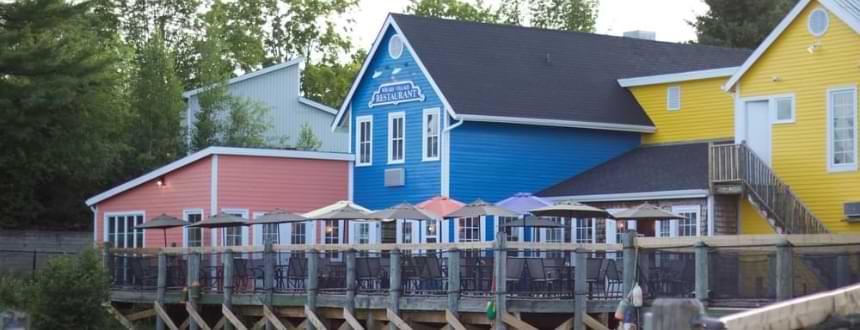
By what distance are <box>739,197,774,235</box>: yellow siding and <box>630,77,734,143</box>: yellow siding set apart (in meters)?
4.70

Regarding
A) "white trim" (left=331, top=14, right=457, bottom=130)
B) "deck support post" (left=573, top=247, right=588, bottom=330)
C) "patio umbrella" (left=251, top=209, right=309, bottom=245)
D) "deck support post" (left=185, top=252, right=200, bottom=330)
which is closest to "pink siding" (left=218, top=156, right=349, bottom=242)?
"white trim" (left=331, top=14, right=457, bottom=130)

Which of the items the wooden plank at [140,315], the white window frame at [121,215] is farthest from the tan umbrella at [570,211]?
the white window frame at [121,215]

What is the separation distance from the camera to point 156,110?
5419 centimetres

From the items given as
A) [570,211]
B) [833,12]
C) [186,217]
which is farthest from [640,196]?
[186,217]

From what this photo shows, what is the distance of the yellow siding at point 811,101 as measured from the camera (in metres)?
32.4

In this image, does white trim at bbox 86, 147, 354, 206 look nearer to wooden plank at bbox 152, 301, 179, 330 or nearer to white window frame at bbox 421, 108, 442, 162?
white window frame at bbox 421, 108, 442, 162

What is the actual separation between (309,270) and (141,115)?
25998mm

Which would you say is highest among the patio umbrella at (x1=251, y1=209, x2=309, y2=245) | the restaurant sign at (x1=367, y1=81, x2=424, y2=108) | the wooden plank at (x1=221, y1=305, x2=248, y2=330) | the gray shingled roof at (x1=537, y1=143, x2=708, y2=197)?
the restaurant sign at (x1=367, y1=81, x2=424, y2=108)

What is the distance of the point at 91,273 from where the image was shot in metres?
33.8

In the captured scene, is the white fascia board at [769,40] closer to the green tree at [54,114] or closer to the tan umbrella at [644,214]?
the tan umbrella at [644,214]

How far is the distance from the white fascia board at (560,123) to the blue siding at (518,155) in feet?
1.01

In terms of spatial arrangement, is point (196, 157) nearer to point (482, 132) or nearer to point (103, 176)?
point (482, 132)

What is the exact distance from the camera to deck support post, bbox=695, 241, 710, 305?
23.2 m

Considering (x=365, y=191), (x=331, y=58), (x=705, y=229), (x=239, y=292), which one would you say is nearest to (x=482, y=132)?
(x=365, y=191)
